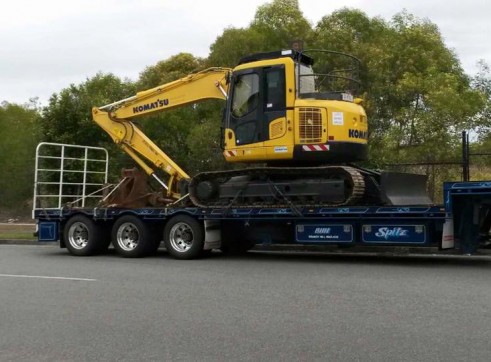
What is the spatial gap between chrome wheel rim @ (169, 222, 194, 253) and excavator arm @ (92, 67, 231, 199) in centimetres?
174

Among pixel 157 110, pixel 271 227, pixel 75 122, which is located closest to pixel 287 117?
pixel 271 227

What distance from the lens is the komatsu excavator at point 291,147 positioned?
12.2m

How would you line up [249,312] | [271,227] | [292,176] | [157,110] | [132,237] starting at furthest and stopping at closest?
[157,110] < [132,237] < [271,227] < [292,176] < [249,312]

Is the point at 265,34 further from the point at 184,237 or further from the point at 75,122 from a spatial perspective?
the point at 184,237

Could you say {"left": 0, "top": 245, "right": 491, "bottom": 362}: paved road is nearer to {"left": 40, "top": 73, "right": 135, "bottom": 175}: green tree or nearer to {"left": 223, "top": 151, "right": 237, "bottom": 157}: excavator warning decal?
{"left": 223, "top": 151, "right": 237, "bottom": 157}: excavator warning decal

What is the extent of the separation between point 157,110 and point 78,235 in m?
3.67

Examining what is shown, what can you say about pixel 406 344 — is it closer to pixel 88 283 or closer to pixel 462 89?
pixel 88 283

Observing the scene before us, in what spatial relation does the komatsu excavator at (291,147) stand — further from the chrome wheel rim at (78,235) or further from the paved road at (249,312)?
the chrome wheel rim at (78,235)

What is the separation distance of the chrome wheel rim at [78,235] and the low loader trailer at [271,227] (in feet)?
0.08

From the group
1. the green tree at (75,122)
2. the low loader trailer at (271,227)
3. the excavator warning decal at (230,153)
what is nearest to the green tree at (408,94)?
the low loader trailer at (271,227)

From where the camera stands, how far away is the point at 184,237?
1338 cm

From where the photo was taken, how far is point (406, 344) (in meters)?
6.00

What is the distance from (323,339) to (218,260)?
706 cm

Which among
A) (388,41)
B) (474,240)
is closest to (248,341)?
(474,240)
